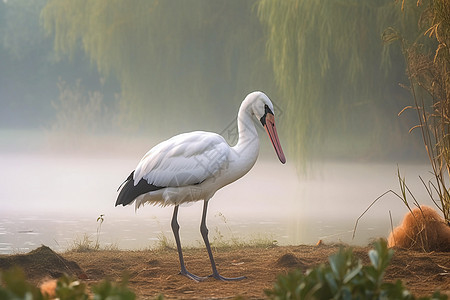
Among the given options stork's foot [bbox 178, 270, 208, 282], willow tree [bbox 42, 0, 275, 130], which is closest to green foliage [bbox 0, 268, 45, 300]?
stork's foot [bbox 178, 270, 208, 282]

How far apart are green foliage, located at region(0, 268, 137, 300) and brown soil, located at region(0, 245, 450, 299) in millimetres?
1226

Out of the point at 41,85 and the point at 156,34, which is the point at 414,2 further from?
the point at 41,85

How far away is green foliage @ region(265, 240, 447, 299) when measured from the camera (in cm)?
154

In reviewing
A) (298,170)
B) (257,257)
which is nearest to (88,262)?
(257,257)

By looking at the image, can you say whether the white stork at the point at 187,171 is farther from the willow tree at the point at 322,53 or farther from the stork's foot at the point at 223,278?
the willow tree at the point at 322,53

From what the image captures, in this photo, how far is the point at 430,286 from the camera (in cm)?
318

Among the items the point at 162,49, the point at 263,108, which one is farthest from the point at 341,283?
the point at 162,49

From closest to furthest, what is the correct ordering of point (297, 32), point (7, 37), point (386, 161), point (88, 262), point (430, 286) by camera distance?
point (430, 286), point (88, 262), point (297, 32), point (386, 161), point (7, 37)

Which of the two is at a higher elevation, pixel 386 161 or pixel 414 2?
pixel 414 2

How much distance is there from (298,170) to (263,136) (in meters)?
2.41

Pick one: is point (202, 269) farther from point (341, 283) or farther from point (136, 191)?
point (341, 283)

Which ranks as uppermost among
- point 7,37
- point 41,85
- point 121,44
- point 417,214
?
point 7,37

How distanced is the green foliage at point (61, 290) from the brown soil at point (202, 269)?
1.23m

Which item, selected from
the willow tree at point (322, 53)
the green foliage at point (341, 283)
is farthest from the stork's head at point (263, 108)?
the willow tree at point (322, 53)
